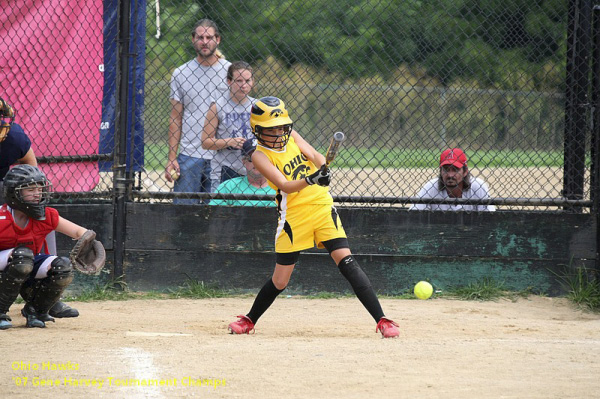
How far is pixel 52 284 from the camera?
531cm

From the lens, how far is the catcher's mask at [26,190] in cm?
510

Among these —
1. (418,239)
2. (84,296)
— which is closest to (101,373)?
(84,296)

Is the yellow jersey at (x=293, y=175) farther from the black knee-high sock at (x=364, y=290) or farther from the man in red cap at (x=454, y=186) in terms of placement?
the man in red cap at (x=454, y=186)

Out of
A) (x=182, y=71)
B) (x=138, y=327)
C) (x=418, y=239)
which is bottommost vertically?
(x=138, y=327)

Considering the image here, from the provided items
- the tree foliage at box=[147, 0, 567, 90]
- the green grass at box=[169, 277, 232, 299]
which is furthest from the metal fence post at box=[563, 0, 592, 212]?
the green grass at box=[169, 277, 232, 299]

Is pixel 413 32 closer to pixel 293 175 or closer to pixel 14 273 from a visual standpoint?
pixel 293 175

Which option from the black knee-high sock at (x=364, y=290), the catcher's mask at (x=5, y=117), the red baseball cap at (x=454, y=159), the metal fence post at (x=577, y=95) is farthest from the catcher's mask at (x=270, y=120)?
the metal fence post at (x=577, y=95)

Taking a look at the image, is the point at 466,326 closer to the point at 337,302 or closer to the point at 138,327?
the point at 337,302

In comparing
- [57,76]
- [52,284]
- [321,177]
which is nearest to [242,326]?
[321,177]

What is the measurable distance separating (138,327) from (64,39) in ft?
8.39

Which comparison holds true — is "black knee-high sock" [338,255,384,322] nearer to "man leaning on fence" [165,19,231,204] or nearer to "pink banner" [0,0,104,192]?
"man leaning on fence" [165,19,231,204]

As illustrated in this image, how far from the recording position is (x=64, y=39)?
6.44 meters

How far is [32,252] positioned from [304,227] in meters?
1.80

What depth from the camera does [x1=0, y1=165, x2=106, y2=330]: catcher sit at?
5.13m
